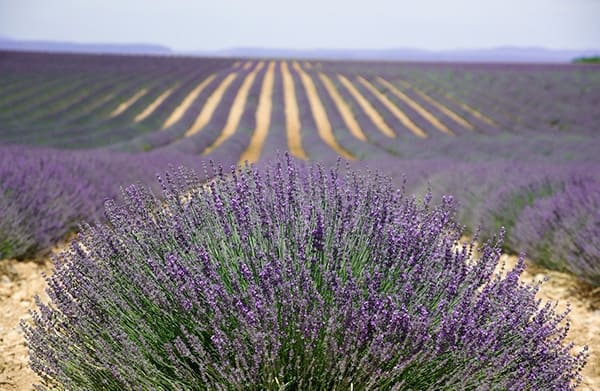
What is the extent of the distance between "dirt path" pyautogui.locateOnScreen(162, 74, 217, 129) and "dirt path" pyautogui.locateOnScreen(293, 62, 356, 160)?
5922mm

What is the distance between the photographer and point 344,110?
24.8 metres

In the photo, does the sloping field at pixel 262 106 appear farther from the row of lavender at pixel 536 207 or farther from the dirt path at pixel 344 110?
the row of lavender at pixel 536 207

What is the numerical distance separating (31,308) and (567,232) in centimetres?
420

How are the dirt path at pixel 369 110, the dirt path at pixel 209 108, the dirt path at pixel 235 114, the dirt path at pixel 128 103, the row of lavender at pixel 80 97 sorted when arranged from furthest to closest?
the dirt path at pixel 128 103
the dirt path at pixel 369 110
the dirt path at pixel 209 108
the dirt path at pixel 235 114
the row of lavender at pixel 80 97

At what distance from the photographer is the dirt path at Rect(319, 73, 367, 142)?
19991 millimetres

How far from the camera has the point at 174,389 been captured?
181 centimetres

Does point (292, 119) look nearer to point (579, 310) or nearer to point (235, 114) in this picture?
point (235, 114)

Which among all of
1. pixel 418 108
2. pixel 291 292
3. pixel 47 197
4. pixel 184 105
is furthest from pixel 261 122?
pixel 291 292

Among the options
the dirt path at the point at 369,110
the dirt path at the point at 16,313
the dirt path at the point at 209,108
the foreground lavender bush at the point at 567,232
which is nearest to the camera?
the dirt path at the point at 16,313

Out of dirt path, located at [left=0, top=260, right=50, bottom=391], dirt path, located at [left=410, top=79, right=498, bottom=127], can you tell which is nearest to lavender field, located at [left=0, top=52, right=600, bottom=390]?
dirt path, located at [left=0, top=260, right=50, bottom=391]

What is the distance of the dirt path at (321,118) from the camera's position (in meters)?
16.9

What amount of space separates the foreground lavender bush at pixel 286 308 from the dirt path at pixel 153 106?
18711mm

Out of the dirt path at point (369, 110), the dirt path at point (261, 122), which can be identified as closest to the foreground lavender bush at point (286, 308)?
the dirt path at point (261, 122)

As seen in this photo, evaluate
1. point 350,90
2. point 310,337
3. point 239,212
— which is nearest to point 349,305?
point 310,337
